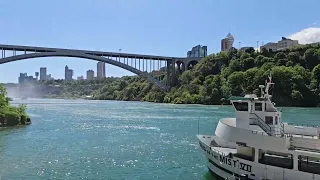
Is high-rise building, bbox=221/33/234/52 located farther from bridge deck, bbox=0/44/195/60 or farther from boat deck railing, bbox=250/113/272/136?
boat deck railing, bbox=250/113/272/136

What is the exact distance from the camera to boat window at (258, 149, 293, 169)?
13.6 meters

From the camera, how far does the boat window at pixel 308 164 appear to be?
508 inches

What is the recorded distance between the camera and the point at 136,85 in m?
126

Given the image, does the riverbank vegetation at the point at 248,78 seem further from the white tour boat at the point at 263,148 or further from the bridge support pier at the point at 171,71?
the white tour boat at the point at 263,148

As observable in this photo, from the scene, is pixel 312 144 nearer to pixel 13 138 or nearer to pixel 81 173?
pixel 81 173

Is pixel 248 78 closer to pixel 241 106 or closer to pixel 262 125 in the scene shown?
pixel 241 106

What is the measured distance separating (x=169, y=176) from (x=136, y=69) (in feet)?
236

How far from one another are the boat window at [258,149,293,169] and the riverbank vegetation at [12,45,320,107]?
4447cm

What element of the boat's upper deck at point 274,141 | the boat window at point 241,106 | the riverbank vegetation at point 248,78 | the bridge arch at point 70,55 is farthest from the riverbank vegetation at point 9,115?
the bridge arch at point 70,55

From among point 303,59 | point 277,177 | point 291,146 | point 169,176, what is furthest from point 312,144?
point 303,59

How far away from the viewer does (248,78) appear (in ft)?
255

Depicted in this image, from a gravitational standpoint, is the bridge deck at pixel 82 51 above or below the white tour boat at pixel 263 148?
above

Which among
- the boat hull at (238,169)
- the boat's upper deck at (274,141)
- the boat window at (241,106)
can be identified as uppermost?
the boat window at (241,106)

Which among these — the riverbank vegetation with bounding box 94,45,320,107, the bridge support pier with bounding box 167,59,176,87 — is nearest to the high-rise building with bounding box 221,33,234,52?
the riverbank vegetation with bounding box 94,45,320,107
